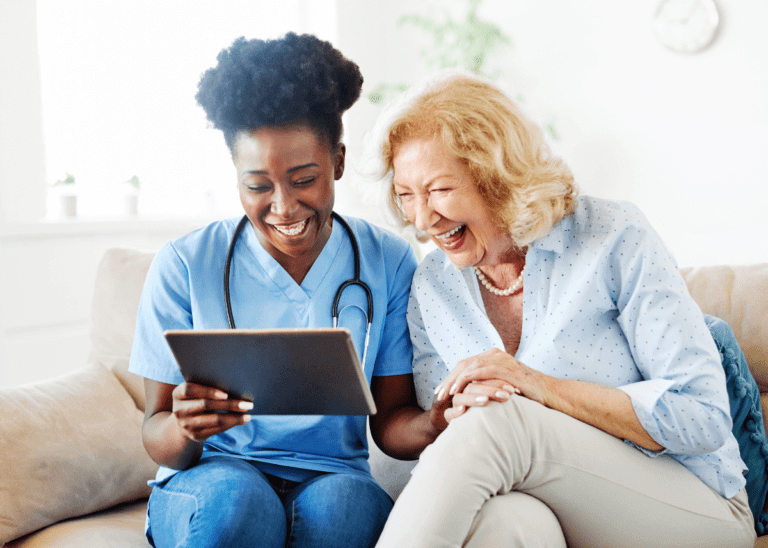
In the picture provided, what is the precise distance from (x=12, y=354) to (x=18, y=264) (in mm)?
356

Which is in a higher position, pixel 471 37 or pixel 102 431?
pixel 471 37

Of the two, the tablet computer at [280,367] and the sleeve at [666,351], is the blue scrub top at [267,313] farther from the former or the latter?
the sleeve at [666,351]

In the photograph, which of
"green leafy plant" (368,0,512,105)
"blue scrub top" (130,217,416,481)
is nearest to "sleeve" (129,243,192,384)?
"blue scrub top" (130,217,416,481)

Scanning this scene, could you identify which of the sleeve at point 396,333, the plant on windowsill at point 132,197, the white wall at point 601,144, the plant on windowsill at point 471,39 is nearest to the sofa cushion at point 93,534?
the sleeve at point 396,333

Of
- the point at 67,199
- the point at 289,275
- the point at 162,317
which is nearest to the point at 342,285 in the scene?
the point at 289,275

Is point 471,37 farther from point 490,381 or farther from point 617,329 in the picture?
point 490,381

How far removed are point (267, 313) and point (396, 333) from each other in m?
0.27

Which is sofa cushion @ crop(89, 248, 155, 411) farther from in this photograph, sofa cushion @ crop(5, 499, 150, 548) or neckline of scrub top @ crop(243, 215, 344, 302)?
neckline of scrub top @ crop(243, 215, 344, 302)

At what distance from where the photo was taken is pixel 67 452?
4.50 ft

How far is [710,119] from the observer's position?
283 cm

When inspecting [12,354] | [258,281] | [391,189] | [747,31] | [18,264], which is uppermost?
[747,31]

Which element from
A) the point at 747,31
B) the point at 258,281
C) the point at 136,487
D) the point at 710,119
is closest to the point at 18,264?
the point at 136,487

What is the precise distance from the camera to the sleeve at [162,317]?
4.00 ft

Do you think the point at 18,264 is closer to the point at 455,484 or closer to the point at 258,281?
the point at 258,281
